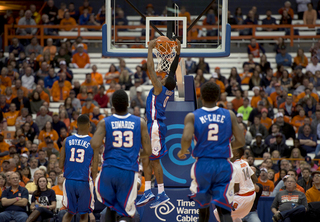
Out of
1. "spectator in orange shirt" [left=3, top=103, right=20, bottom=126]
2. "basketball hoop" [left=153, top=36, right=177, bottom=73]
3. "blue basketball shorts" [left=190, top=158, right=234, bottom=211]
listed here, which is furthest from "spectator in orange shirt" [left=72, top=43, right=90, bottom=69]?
"blue basketball shorts" [left=190, top=158, right=234, bottom=211]

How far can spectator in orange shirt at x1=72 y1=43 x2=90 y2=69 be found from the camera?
18609mm

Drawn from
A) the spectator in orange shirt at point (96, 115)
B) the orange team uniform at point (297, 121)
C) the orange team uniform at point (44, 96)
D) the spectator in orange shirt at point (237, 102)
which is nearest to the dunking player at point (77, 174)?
the spectator in orange shirt at point (96, 115)

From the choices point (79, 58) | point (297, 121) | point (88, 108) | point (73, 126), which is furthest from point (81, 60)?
point (297, 121)

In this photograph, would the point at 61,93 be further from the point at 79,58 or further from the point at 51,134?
the point at 51,134

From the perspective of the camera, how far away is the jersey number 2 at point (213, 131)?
583 cm

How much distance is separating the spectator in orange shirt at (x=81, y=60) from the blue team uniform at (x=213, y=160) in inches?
525

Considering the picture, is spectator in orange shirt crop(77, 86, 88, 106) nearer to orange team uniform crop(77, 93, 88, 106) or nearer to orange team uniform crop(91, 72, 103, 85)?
orange team uniform crop(77, 93, 88, 106)

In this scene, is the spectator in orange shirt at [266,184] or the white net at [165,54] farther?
the spectator in orange shirt at [266,184]

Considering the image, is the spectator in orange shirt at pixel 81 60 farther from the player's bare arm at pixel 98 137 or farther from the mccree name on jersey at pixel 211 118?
the mccree name on jersey at pixel 211 118

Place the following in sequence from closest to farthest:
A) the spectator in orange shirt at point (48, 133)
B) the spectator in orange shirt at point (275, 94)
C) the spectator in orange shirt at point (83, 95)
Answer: the spectator in orange shirt at point (48, 133) → the spectator in orange shirt at point (275, 94) → the spectator in orange shirt at point (83, 95)

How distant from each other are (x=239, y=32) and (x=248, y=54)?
1351mm

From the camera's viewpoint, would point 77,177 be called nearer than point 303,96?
Yes

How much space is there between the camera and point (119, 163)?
19.3 feet

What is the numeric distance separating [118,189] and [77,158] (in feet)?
5.60
